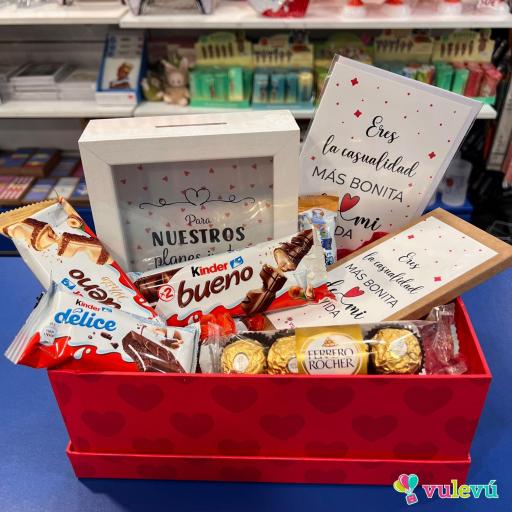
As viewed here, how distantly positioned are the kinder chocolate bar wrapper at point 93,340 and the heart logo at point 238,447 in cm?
13

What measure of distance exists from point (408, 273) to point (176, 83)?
206 centimetres

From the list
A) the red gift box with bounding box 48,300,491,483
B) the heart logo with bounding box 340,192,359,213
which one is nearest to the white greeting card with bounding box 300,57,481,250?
the heart logo with bounding box 340,192,359,213

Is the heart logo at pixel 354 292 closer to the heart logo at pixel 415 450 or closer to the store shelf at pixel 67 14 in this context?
the heart logo at pixel 415 450

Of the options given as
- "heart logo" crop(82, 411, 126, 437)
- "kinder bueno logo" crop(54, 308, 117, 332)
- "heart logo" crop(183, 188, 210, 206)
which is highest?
"heart logo" crop(183, 188, 210, 206)

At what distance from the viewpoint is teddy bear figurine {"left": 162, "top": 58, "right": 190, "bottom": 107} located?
2.73 meters

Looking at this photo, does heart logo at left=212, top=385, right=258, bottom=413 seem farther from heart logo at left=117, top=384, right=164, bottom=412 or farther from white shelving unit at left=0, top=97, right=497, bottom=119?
white shelving unit at left=0, top=97, right=497, bottom=119

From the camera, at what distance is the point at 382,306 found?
1010 millimetres

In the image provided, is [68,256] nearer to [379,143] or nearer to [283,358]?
[283,358]

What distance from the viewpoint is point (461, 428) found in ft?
2.66

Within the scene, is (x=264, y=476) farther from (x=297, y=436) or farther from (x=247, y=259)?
(x=247, y=259)

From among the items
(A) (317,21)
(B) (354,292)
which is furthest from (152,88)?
(B) (354,292)

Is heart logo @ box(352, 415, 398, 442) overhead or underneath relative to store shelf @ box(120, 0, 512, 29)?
underneath

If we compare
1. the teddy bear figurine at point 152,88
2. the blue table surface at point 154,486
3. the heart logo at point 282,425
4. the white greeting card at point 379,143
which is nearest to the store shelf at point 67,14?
the teddy bear figurine at point 152,88

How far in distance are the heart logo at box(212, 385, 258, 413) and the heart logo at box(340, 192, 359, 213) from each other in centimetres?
58
